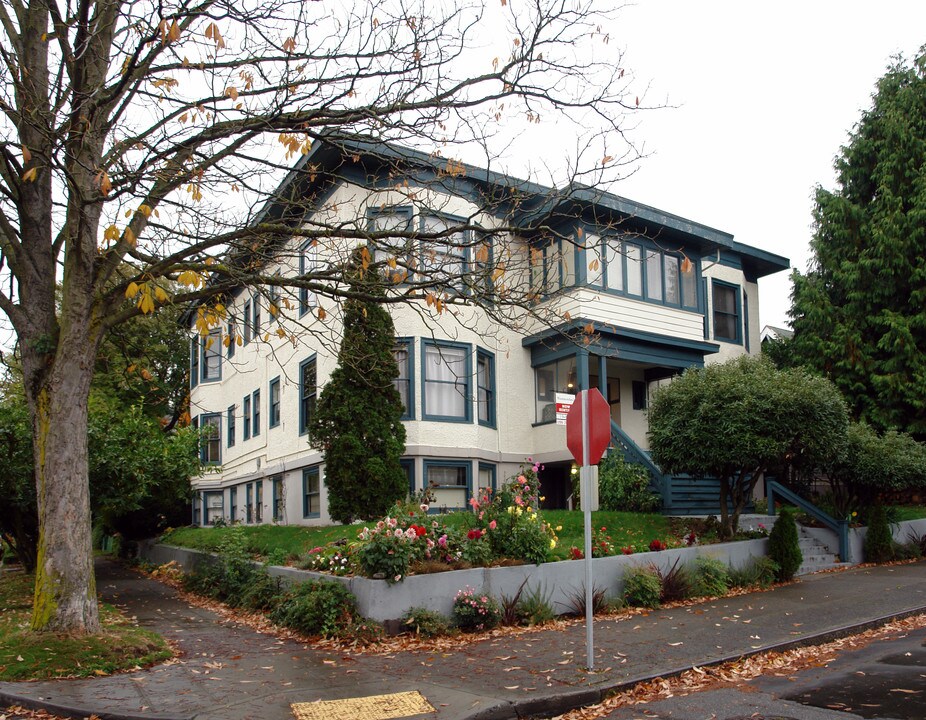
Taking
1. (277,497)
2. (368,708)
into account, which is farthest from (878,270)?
(368,708)

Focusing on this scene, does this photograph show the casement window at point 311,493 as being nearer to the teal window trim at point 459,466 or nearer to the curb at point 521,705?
the teal window trim at point 459,466

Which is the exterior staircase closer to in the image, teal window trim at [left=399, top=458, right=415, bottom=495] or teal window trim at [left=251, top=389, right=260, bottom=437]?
teal window trim at [left=399, top=458, right=415, bottom=495]

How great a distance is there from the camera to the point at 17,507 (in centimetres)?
1583

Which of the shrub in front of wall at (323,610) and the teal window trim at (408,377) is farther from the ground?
the teal window trim at (408,377)

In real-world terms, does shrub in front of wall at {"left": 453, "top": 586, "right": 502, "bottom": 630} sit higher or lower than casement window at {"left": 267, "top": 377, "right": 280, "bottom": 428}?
lower

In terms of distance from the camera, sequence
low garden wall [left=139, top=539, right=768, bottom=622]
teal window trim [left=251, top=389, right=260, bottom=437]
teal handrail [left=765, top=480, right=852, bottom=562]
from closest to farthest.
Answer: low garden wall [left=139, top=539, right=768, bottom=622], teal handrail [left=765, top=480, right=852, bottom=562], teal window trim [left=251, top=389, right=260, bottom=437]

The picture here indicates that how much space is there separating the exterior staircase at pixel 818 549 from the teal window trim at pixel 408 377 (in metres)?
8.42

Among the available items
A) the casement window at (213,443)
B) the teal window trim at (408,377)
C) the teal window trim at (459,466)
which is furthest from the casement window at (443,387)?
the casement window at (213,443)

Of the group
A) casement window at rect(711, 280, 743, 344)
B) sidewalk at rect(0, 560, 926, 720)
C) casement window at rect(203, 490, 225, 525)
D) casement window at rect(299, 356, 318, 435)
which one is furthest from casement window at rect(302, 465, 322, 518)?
casement window at rect(711, 280, 743, 344)

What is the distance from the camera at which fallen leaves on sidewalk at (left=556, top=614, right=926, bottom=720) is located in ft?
25.6

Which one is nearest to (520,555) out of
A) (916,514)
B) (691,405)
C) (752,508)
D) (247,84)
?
(691,405)

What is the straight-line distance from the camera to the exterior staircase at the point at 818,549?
16875 millimetres

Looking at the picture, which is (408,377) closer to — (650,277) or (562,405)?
(562,405)

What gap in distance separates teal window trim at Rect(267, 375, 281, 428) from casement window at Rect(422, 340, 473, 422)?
6.20m
